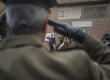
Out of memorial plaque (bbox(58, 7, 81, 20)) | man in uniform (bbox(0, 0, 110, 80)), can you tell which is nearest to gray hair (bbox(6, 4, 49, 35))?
man in uniform (bbox(0, 0, 110, 80))

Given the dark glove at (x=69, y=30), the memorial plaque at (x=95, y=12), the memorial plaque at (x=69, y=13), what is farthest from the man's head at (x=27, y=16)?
the memorial plaque at (x=69, y=13)

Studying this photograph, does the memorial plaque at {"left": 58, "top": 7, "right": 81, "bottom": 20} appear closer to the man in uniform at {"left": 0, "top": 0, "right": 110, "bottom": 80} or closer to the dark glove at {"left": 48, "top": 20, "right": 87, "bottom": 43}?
the dark glove at {"left": 48, "top": 20, "right": 87, "bottom": 43}

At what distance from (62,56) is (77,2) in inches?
496

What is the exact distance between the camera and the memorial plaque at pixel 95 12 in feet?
42.5

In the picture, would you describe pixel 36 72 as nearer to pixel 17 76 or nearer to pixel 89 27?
pixel 17 76

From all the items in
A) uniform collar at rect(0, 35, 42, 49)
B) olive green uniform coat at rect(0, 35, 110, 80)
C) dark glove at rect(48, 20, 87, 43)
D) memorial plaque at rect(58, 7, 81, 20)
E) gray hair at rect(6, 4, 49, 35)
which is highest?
memorial plaque at rect(58, 7, 81, 20)

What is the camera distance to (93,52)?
4.18 feet

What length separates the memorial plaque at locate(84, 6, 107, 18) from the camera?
1295cm

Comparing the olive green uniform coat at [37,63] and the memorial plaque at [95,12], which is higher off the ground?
the memorial plaque at [95,12]

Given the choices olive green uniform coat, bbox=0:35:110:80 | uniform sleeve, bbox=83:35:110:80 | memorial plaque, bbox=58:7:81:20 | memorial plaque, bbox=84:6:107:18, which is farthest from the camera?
memorial plaque, bbox=58:7:81:20

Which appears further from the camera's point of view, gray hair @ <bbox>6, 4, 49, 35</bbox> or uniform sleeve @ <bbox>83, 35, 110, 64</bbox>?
uniform sleeve @ <bbox>83, 35, 110, 64</bbox>

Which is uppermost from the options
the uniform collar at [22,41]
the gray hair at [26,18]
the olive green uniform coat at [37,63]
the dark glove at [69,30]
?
the gray hair at [26,18]

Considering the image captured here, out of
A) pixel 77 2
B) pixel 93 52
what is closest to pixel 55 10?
pixel 77 2

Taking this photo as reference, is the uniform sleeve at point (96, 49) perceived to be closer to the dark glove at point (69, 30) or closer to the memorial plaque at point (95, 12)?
the dark glove at point (69, 30)
